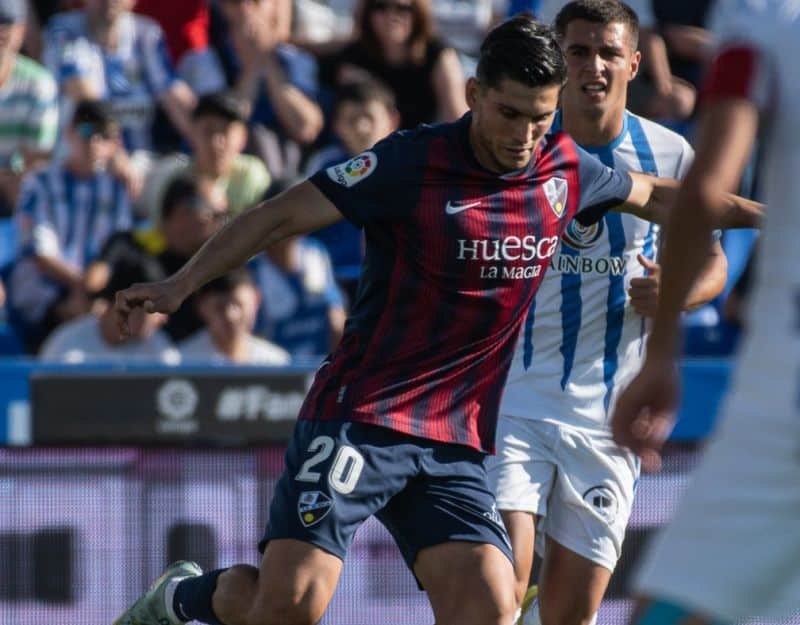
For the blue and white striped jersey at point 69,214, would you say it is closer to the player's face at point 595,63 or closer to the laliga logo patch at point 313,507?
the player's face at point 595,63

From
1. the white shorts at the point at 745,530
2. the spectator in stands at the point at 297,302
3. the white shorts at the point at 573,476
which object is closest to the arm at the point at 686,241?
the white shorts at the point at 745,530

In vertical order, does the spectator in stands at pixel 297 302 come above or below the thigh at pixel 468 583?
below

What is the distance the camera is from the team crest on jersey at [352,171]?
5402mm

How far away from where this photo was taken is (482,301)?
5523 mm

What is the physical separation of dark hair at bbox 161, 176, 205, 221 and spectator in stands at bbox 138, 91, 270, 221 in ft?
1.35

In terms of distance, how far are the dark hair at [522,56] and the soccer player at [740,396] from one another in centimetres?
156

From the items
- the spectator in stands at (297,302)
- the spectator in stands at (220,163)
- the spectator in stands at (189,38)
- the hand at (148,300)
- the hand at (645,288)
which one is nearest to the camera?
the hand at (148,300)

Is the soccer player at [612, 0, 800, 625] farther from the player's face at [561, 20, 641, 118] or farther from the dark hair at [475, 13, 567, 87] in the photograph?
the player's face at [561, 20, 641, 118]

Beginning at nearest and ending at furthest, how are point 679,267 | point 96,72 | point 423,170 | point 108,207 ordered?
point 679,267 → point 423,170 → point 108,207 → point 96,72

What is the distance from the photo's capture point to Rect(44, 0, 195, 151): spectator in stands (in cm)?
1120

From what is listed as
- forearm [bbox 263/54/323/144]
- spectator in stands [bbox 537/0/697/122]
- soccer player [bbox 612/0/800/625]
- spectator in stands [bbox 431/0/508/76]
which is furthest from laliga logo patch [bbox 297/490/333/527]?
spectator in stands [bbox 431/0/508/76]

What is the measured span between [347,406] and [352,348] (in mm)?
180

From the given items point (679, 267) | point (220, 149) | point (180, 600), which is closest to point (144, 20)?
point (220, 149)

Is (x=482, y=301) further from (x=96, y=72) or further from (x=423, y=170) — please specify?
(x=96, y=72)
